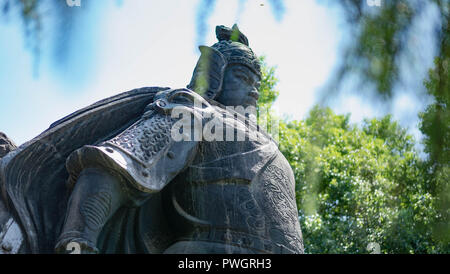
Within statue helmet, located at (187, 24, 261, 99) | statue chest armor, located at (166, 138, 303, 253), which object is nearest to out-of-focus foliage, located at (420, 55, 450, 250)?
statue chest armor, located at (166, 138, 303, 253)

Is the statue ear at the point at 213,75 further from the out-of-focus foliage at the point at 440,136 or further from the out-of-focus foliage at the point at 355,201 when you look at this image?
the out-of-focus foliage at the point at 355,201

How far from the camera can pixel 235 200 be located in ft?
13.1

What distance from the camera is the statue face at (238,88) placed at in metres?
4.84

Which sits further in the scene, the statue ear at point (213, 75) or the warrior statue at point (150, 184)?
the statue ear at point (213, 75)

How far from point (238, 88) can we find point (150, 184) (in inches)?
52.6

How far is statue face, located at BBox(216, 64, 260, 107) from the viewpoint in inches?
190

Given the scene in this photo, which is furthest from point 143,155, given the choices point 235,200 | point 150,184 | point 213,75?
point 213,75

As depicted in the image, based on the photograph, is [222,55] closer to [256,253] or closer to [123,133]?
[123,133]

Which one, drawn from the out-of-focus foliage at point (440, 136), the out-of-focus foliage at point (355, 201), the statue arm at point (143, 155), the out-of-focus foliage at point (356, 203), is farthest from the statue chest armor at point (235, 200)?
the out-of-focus foliage at point (356, 203)
